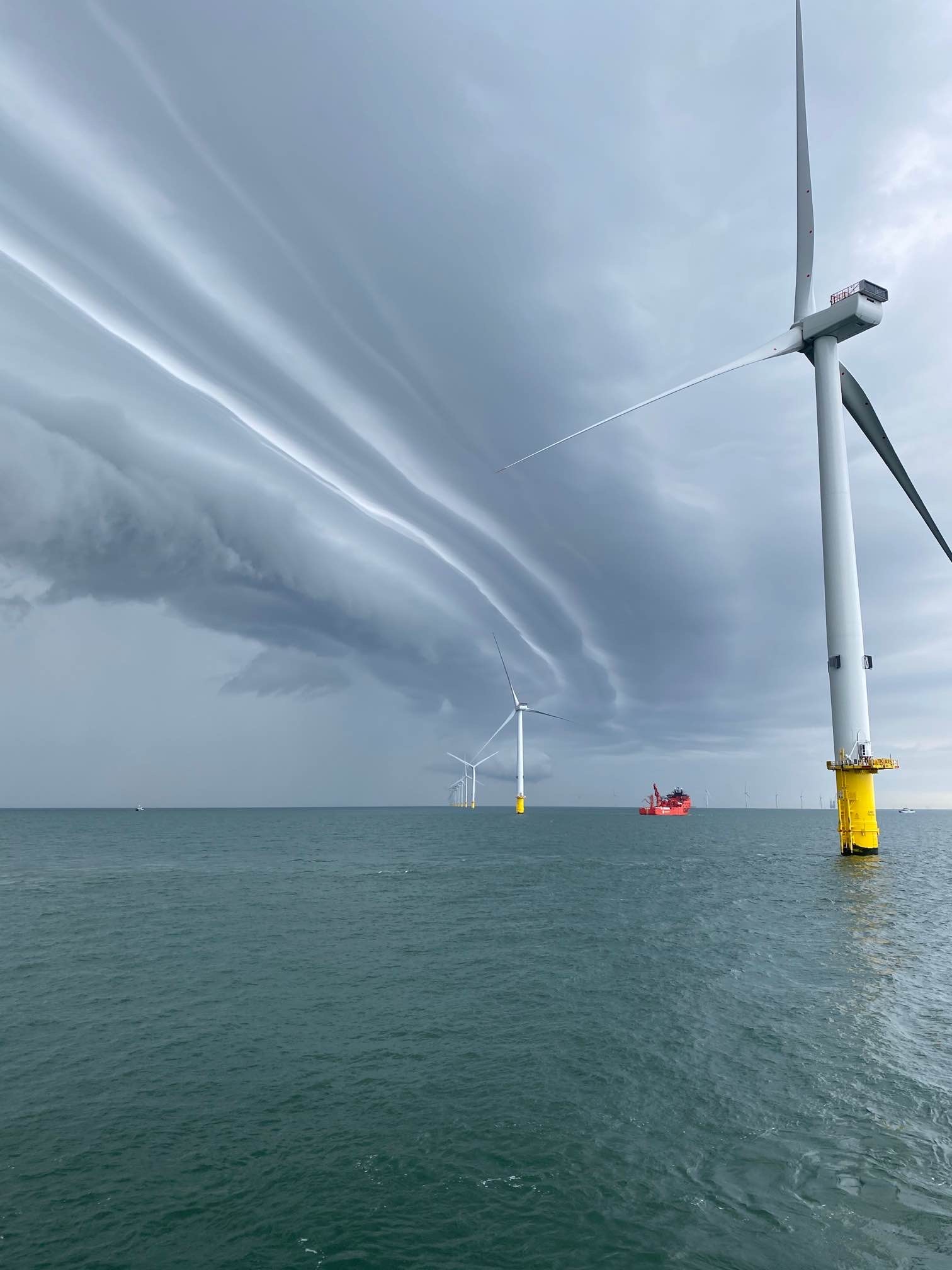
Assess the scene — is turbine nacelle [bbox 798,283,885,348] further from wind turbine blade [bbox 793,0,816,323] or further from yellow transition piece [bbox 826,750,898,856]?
yellow transition piece [bbox 826,750,898,856]

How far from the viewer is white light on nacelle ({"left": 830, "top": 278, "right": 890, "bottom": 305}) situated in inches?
4060

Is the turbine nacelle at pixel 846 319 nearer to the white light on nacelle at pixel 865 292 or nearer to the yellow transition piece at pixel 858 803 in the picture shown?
the white light on nacelle at pixel 865 292

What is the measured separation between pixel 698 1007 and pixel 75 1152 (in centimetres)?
2685

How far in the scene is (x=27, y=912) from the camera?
64250 millimetres

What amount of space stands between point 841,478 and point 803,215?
4362 centimetres

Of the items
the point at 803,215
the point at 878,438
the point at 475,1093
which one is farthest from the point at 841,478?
the point at 475,1093

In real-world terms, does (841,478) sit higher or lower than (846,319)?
lower

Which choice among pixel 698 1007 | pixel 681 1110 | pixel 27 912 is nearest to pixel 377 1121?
pixel 681 1110

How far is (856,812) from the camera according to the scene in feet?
333

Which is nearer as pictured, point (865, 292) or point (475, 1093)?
point (475, 1093)

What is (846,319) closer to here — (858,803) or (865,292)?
(865,292)

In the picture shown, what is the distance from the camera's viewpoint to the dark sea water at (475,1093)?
54.3 feet

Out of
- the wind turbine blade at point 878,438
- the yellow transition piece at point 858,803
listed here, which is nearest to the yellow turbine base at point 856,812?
the yellow transition piece at point 858,803

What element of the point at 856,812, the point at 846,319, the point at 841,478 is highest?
the point at 846,319
